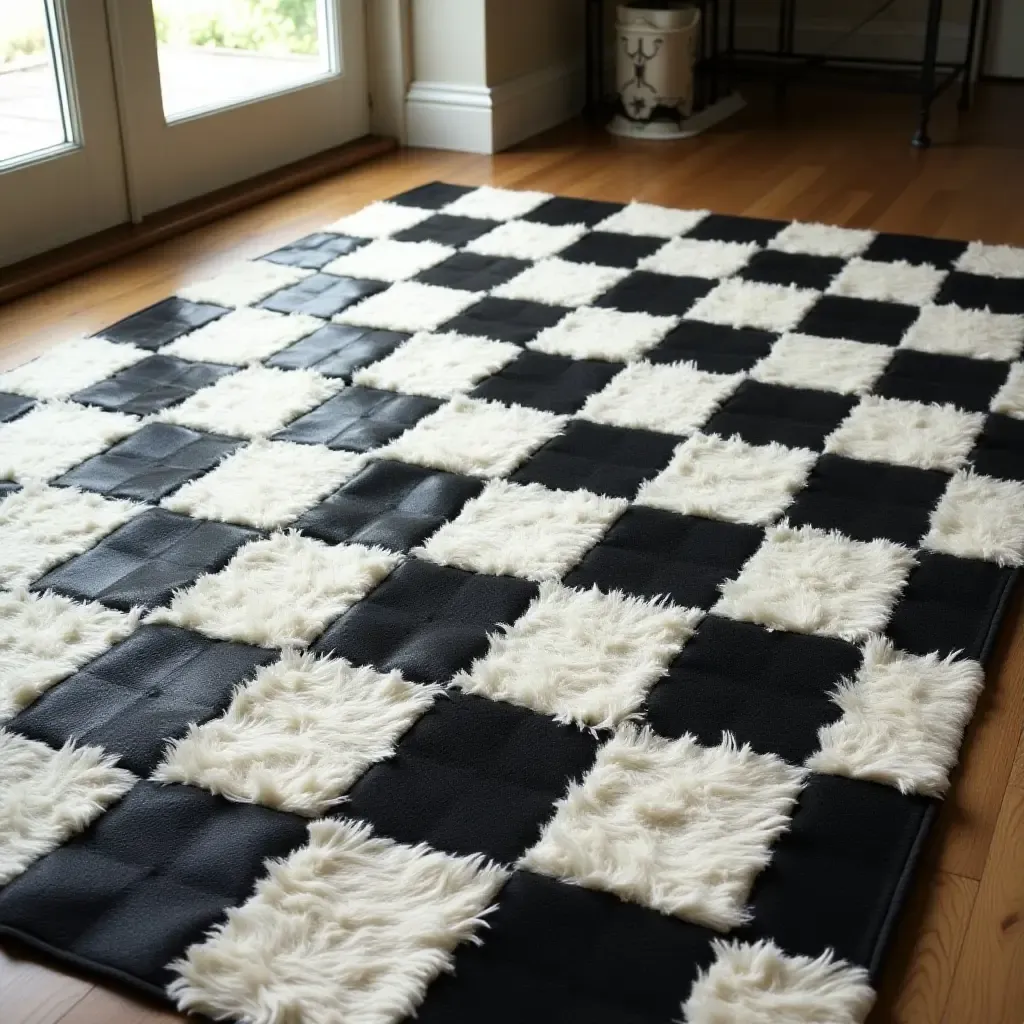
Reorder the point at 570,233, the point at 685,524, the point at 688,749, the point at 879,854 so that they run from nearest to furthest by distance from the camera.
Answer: the point at 879,854 → the point at 688,749 → the point at 685,524 → the point at 570,233

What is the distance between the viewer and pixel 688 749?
5.09ft

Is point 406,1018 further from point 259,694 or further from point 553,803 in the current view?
point 259,694

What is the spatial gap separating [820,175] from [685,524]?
87.7 inches

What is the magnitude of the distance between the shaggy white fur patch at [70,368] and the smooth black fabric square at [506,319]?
63 centimetres

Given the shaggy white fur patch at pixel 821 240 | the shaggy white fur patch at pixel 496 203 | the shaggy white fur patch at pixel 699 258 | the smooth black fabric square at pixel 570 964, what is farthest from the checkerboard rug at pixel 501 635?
the shaggy white fur patch at pixel 496 203

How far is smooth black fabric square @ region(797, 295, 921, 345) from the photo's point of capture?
2.73m

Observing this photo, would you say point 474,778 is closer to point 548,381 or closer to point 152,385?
point 548,381

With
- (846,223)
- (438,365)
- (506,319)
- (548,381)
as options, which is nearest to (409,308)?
(506,319)

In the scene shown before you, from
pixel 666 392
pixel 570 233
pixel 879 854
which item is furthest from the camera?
pixel 570 233

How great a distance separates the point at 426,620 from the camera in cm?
182

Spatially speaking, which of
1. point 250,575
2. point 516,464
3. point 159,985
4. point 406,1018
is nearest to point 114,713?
point 250,575

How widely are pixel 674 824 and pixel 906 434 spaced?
1.09m

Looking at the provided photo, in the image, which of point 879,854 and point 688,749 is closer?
point 879,854

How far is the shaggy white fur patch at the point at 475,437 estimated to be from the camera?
7.31ft
